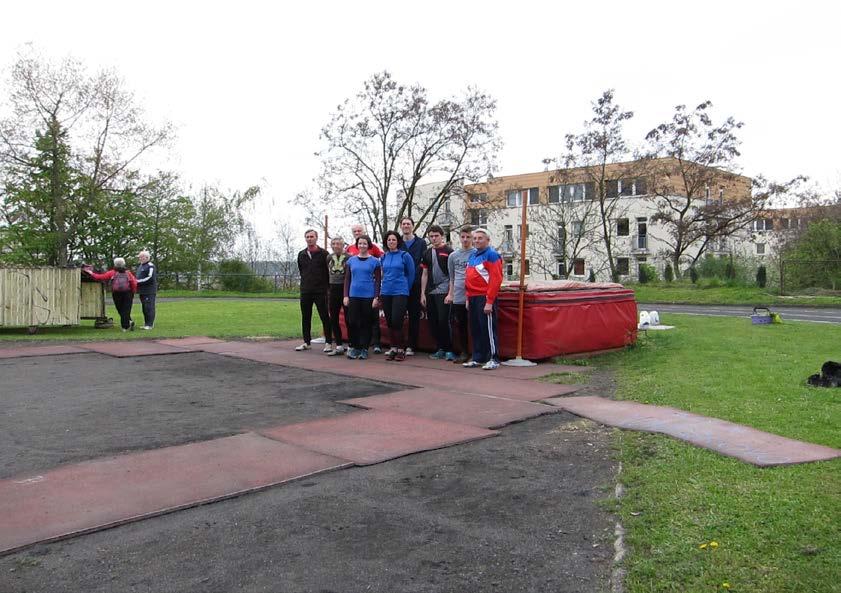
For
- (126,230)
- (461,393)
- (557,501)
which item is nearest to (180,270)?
(126,230)

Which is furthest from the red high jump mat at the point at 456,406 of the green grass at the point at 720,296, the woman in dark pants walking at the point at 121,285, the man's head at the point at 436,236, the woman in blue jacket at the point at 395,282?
the green grass at the point at 720,296

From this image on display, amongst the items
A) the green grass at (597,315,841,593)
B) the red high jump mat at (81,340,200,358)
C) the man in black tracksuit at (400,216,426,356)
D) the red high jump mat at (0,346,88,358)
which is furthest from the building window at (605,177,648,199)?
the green grass at (597,315,841,593)

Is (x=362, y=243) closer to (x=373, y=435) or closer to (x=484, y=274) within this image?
(x=484, y=274)

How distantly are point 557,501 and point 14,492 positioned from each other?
2.87 metres

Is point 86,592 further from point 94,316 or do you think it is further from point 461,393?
point 94,316

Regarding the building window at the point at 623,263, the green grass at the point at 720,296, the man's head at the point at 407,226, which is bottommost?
the green grass at the point at 720,296

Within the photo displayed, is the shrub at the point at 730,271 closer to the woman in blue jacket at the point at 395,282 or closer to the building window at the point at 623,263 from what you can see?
the building window at the point at 623,263

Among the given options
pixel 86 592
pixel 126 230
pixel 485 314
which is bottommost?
pixel 86 592

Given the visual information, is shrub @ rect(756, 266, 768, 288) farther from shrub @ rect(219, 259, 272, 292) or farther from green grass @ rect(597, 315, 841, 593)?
green grass @ rect(597, 315, 841, 593)

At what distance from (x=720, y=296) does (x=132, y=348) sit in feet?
82.7

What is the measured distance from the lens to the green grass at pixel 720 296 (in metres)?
25.9

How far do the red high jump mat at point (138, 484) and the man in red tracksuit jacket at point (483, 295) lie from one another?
14.1 feet

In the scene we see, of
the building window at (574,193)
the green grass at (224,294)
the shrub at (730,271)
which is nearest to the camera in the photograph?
the shrub at (730,271)

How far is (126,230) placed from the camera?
36.7m
